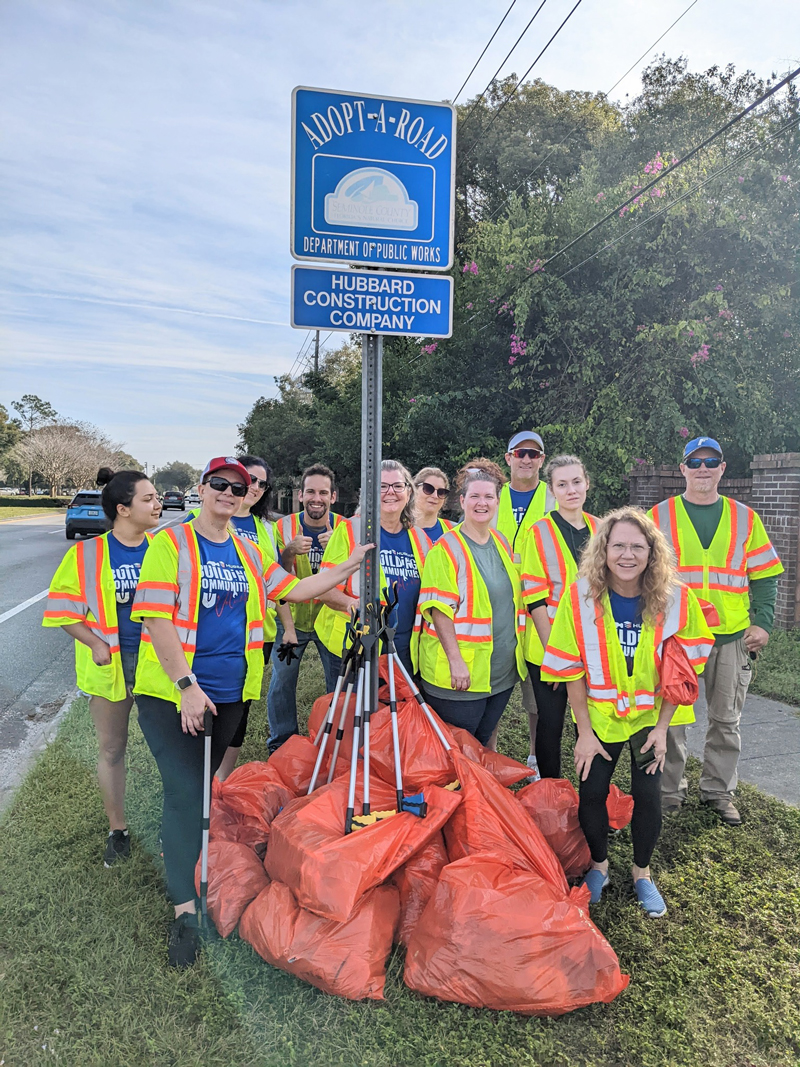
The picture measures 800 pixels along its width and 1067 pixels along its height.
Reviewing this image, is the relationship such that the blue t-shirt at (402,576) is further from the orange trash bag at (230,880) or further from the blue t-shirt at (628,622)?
the orange trash bag at (230,880)

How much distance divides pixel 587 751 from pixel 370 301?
6.75ft

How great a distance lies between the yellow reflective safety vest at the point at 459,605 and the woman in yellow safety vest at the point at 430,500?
811mm

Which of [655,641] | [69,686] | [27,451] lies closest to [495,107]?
[69,686]

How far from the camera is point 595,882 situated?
3.05 meters

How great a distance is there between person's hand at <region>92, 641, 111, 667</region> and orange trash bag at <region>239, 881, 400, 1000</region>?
1.29 meters

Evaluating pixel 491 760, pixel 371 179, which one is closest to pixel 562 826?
pixel 491 760

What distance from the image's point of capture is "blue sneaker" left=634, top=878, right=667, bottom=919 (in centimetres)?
296

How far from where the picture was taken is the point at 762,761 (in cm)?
459

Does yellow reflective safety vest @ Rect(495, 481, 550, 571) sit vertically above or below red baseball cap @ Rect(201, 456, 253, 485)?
below

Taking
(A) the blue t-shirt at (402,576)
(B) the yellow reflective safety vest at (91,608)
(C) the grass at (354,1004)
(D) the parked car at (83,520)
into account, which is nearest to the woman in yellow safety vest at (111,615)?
(B) the yellow reflective safety vest at (91,608)

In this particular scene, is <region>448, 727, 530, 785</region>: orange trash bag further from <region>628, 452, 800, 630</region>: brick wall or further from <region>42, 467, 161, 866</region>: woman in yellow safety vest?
<region>628, 452, 800, 630</region>: brick wall

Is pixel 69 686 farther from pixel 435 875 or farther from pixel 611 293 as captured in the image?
pixel 611 293

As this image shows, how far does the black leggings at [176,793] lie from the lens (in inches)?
107

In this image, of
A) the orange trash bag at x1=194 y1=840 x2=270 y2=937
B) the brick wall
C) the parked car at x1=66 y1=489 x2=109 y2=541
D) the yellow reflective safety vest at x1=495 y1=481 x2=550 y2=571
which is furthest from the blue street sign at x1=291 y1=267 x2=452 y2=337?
the parked car at x1=66 y1=489 x2=109 y2=541
